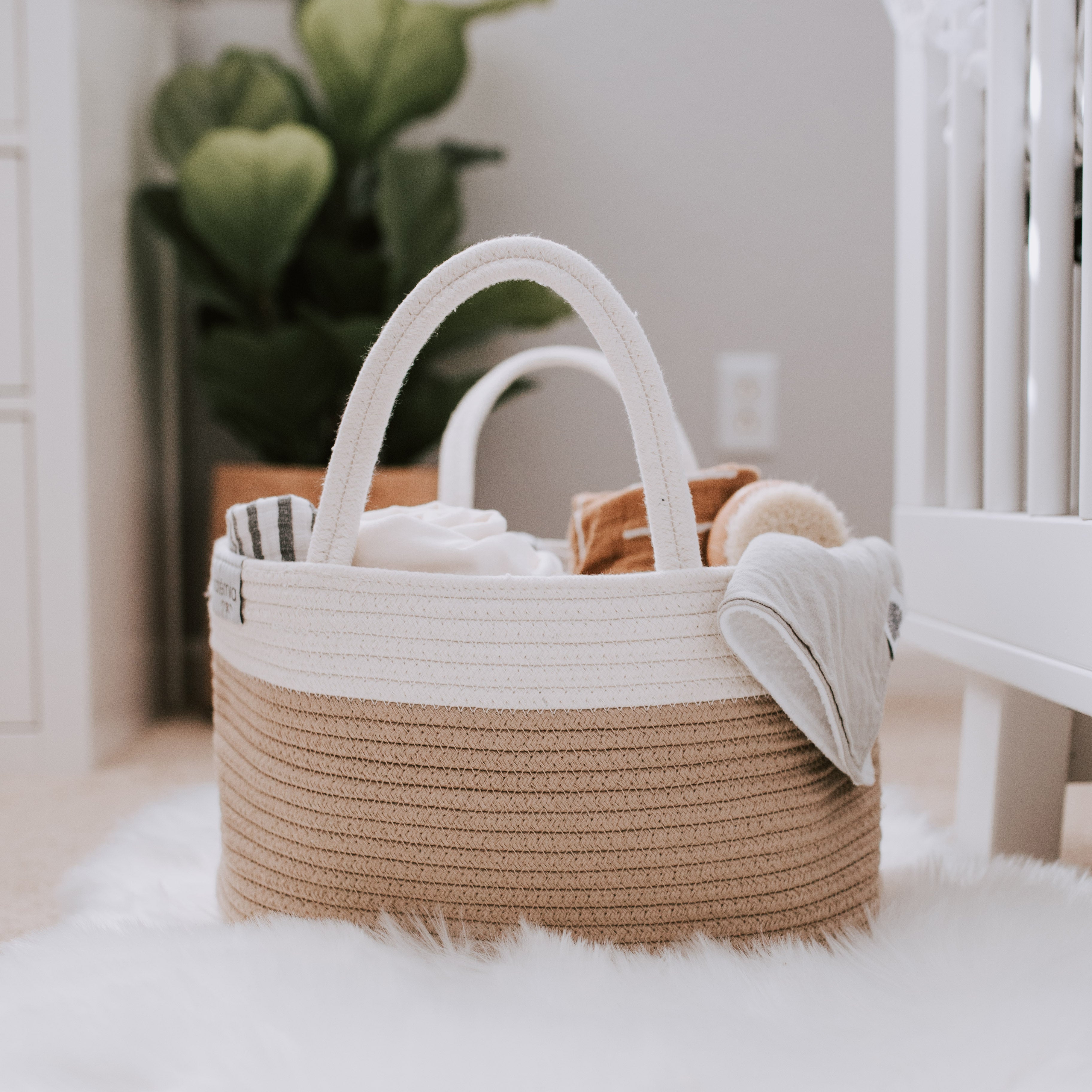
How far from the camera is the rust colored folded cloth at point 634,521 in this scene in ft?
2.30

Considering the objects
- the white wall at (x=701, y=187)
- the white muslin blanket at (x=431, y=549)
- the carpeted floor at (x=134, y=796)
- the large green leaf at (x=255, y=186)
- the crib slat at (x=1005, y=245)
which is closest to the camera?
the white muslin blanket at (x=431, y=549)

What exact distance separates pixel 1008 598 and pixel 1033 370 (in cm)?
15

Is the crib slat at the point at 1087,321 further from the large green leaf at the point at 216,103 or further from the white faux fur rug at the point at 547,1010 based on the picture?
the large green leaf at the point at 216,103

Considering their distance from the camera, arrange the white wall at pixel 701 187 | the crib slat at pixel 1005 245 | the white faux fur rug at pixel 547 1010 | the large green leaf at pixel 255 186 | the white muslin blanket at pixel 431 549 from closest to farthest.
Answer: the white faux fur rug at pixel 547 1010, the white muslin blanket at pixel 431 549, the crib slat at pixel 1005 245, the large green leaf at pixel 255 186, the white wall at pixel 701 187

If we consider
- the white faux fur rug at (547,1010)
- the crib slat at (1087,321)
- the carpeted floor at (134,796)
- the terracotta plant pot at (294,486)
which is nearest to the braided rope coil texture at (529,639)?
the white faux fur rug at (547,1010)

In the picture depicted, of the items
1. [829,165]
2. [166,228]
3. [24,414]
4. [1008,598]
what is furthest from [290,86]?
[1008,598]

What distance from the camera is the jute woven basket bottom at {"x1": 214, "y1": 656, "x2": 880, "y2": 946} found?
1.60 ft

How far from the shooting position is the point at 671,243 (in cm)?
138

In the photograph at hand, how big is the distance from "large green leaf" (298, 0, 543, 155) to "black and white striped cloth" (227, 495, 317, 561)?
799 millimetres

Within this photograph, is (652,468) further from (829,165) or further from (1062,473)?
(829,165)

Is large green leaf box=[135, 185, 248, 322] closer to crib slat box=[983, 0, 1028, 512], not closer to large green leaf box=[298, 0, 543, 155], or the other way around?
large green leaf box=[298, 0, 543, 155]

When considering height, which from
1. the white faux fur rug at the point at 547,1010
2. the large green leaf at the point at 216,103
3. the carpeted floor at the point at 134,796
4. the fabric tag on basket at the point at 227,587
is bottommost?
the carpeted floor at the point at 134,796

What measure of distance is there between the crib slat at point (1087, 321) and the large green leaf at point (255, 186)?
2.55 ft

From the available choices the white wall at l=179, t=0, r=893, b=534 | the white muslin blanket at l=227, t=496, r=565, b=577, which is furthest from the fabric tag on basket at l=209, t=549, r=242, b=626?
the white wall at l=179, t=0, r=893, b=534
